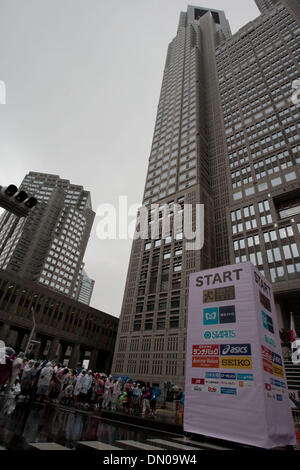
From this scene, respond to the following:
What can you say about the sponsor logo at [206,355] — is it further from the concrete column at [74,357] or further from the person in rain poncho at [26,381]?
the concrete column at [74,357]

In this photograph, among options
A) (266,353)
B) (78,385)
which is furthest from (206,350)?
(78,385)

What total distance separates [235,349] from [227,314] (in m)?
1.17

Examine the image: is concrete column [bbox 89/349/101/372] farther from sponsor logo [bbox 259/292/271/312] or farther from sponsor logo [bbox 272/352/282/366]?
sponsor logo [bbox 259/292/271/312]

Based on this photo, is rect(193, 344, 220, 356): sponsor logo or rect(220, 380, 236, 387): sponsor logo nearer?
rect(220, 380, 236, 387): sponsor logo

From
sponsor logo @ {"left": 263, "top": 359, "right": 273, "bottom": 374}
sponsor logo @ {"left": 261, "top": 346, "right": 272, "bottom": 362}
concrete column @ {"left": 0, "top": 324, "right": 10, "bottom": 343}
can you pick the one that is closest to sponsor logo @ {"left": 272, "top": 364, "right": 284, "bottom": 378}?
sponsor logo @ {"left": 263, "top": 359, "right": 273, "bottom": 374}

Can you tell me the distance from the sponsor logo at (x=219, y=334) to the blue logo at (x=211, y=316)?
31 cm

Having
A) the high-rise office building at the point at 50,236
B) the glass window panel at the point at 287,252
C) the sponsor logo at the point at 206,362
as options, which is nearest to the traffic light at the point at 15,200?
the sponsor logo at the point at 206,362

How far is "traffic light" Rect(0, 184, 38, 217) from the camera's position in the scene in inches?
372

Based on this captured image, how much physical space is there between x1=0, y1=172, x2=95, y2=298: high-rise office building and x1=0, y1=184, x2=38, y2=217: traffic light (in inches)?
4115

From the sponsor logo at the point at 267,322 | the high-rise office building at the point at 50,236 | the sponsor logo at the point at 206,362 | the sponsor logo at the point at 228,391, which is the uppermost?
the high-rise office building at the point at 50,236

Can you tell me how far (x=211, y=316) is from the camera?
9.40 m

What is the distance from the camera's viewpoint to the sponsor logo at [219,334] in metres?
8.63

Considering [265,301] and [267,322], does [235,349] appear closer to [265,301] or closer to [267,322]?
[267,322]
